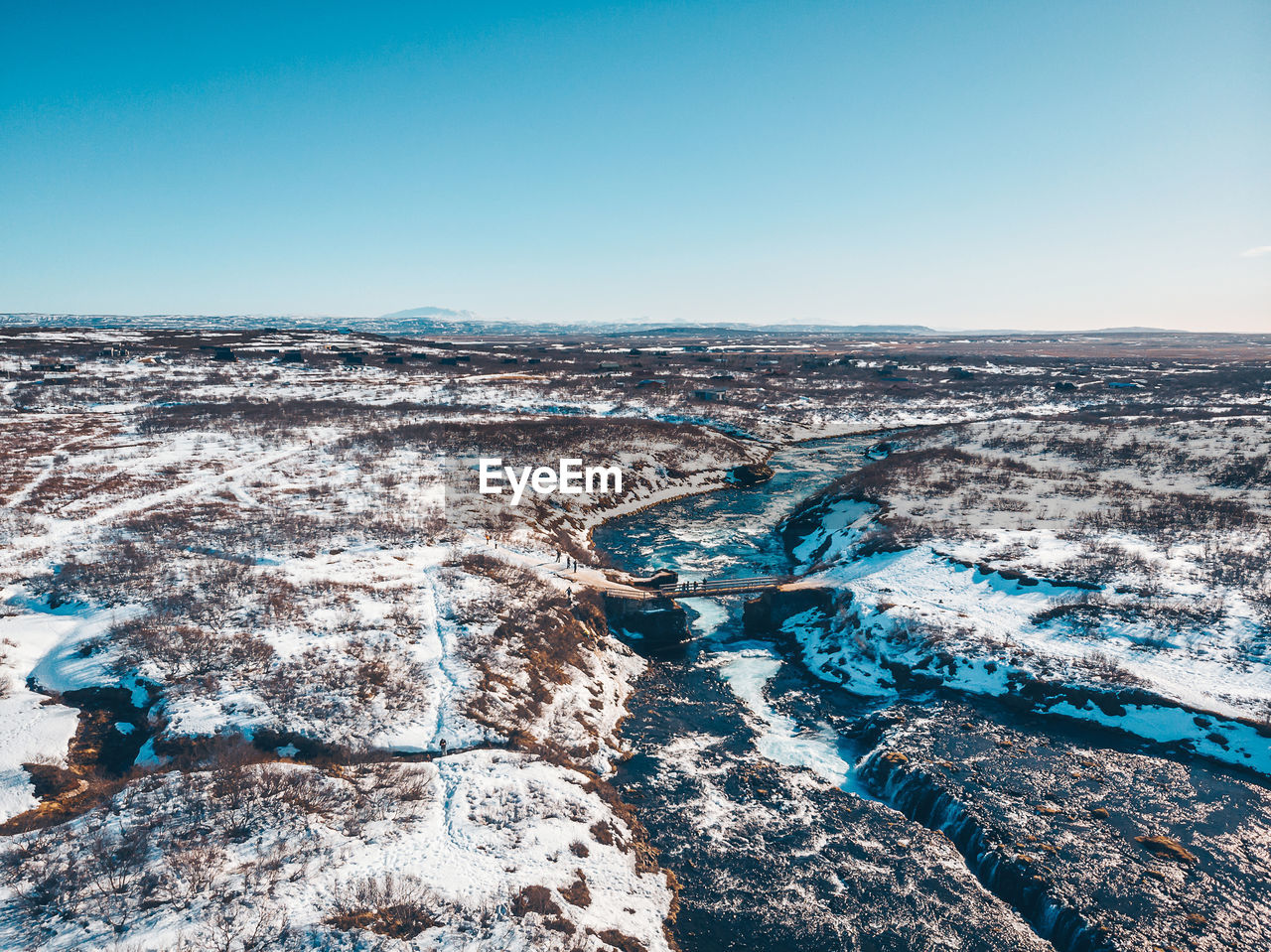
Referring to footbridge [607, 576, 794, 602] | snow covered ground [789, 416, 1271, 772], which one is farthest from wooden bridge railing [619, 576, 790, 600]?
snow covered ground [789, 416, 1271, 772]

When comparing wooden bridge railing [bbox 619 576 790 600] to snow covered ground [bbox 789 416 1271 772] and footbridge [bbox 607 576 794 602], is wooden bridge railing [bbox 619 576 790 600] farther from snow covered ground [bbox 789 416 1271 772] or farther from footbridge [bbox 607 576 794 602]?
snow covered ground [bbox 789 416 1271 772]

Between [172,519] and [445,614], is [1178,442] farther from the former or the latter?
[172,519]

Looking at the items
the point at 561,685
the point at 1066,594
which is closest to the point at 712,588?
the point at 561,685

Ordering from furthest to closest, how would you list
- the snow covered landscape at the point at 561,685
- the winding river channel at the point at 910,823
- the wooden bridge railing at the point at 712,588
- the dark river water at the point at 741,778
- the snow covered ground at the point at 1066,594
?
the wooden bridge railing at the point at 712,588
the snow covered ground at the point at 1066,594
the dark river water at the point at 741,778
the winding river channel at the point at 910,823
the snow covered landscape at the point at 561,685

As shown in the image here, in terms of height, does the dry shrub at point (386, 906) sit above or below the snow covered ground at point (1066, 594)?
below

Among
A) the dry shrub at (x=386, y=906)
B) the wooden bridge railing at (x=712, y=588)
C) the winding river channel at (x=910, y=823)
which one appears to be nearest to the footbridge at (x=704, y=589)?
the wooden bridge railing at (x=712, y=588)

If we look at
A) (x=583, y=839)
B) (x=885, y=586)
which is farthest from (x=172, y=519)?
Result: (x=885, y=586)

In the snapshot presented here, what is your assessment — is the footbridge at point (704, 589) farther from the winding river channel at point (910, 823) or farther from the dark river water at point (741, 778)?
the winding river channel at point (910, 823)

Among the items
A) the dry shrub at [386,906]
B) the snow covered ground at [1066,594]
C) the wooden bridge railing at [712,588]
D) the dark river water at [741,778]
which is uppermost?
the snow covered ground at [1066,594]

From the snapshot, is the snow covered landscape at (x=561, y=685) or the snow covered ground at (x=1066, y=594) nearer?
the snow covered landscape at (x=561, y=685)
